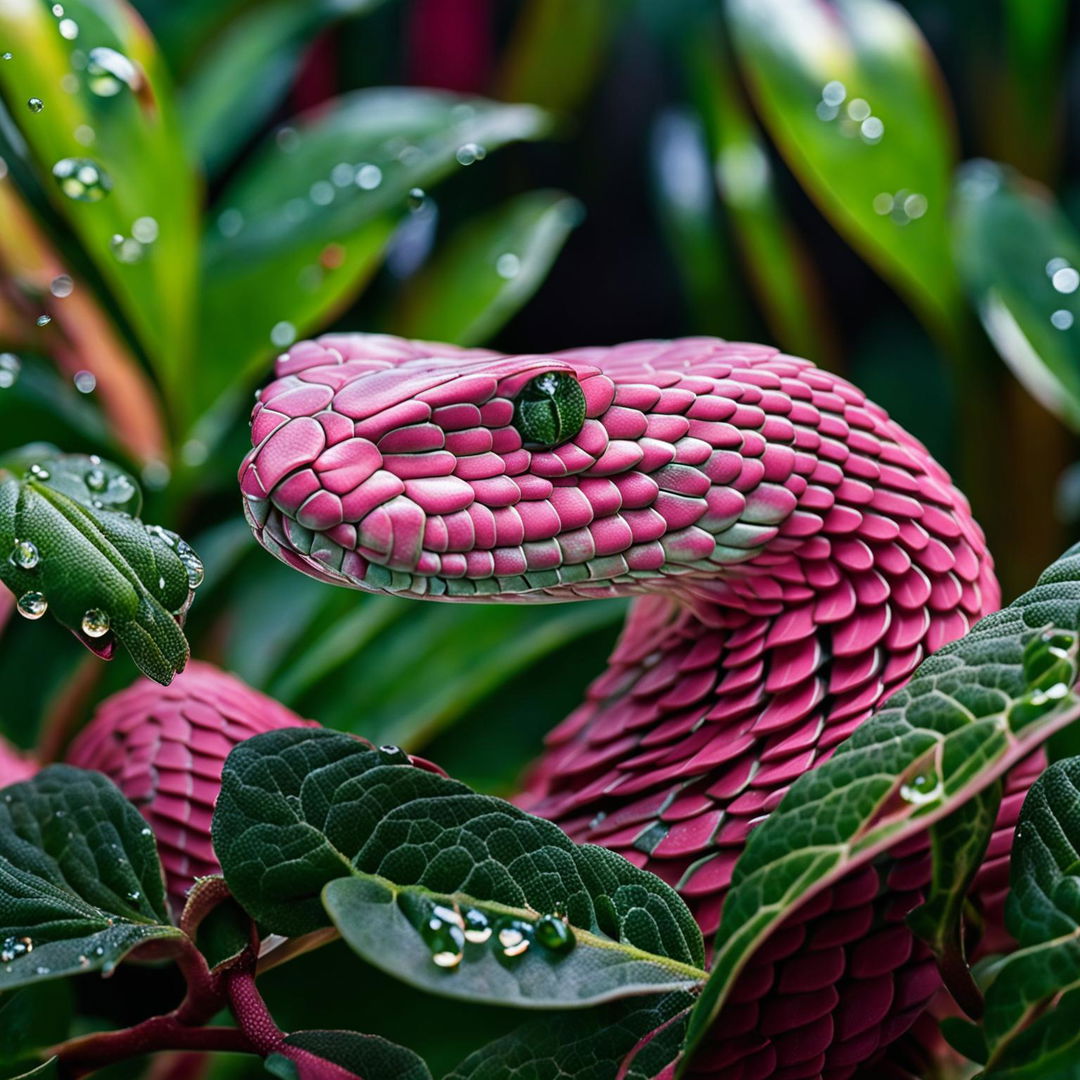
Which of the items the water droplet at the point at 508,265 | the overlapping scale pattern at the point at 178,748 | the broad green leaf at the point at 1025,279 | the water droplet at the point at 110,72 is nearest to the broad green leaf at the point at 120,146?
the water droplet at the point at 110,72

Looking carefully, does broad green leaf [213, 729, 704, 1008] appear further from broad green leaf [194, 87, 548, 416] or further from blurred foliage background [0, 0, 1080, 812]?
broad green leaf [194, 87, 548, 416]

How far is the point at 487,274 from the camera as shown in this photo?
1147 mm

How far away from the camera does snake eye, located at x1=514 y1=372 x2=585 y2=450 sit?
0.49m

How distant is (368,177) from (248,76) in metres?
0.28

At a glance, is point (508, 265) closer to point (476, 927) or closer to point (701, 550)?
point (701, 550)

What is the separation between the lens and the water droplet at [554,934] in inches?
16.4

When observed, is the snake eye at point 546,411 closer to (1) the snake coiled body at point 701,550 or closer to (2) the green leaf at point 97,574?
(1) the snake coiled body at point 701,550

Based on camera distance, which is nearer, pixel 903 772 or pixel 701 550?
pixel 903 772

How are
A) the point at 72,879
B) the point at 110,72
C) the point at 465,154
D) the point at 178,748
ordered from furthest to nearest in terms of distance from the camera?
the point at 465,154, the point at 110,72, the point at 178,748, the point at 72,879

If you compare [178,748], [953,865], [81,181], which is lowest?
[178,748]

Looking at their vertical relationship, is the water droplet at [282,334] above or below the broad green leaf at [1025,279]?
below

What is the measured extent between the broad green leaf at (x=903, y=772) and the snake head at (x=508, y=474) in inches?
5.3

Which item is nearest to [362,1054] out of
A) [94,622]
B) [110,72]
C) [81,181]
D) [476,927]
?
[476,927]

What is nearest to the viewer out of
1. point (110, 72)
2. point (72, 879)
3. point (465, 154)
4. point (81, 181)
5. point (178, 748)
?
point (72, 879)
